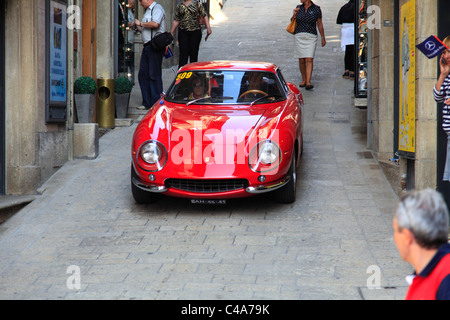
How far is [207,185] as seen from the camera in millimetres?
7652

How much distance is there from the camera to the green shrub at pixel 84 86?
10.9 metres

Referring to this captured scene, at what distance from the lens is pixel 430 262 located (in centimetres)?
257

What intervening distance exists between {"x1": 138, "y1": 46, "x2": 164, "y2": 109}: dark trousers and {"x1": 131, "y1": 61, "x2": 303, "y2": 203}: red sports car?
4.12 metres

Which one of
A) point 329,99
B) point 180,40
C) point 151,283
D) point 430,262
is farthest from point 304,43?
point 430,262

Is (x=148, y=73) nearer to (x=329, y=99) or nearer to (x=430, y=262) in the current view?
(x=329, y=99)

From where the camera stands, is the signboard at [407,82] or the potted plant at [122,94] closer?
the signboard at [407,82]

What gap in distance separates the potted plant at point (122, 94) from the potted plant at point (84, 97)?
1.16 m

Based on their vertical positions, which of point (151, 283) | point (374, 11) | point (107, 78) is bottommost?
point (151, 283)

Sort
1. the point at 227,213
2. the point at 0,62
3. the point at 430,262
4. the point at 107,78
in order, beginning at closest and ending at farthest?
the point at 430,262 < the point at 227,213 < the point at 0,62 < the point at 107,78

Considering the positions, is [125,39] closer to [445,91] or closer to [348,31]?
[348,31]

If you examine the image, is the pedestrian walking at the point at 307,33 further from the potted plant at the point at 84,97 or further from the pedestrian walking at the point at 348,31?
the potted plant at the point at 84,97
